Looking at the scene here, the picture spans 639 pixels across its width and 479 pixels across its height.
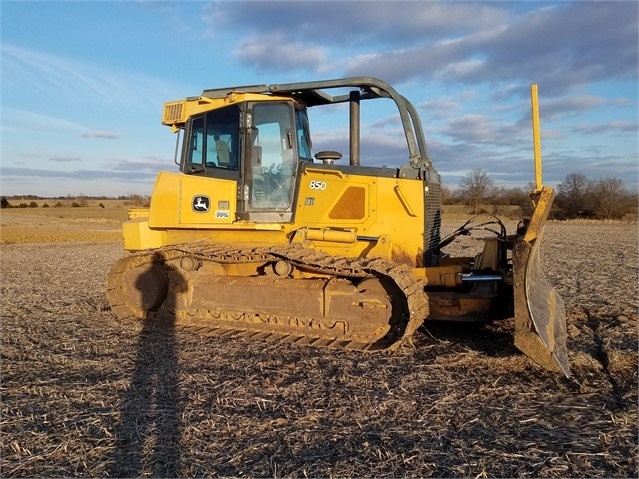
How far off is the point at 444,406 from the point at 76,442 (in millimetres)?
3169

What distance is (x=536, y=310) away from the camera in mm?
6047

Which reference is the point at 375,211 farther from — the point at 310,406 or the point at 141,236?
the point at 141,236

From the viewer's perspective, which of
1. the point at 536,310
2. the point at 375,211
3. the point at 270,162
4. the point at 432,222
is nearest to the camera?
the point at 536,310

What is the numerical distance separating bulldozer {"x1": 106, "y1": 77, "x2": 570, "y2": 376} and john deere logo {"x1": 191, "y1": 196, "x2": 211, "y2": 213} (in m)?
0.02

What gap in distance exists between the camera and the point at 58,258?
63.8 ft

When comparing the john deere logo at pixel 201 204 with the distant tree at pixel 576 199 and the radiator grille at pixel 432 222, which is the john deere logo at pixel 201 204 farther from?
the distant tree at pixel 576 199

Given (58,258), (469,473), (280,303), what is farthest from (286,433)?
(58,258)

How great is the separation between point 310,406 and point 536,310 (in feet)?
9.54

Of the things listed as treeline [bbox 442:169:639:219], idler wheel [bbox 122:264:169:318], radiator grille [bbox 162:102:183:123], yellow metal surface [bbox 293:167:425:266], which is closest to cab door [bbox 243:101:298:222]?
yellow metal surface [bbox 293:167:425:266]

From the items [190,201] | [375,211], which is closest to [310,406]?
[375,211]

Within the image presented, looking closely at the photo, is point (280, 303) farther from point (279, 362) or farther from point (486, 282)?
point (486, 282)

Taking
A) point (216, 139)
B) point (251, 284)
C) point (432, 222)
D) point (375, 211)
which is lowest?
point (251, 284)

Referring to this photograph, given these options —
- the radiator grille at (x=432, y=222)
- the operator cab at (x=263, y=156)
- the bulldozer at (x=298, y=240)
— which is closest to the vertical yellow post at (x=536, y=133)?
the bulldozer at (x=298, y=240)

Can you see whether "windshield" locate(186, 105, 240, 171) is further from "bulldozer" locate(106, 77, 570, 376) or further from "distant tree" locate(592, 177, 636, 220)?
"distant tree" locate(592, 177, 636, 220)
